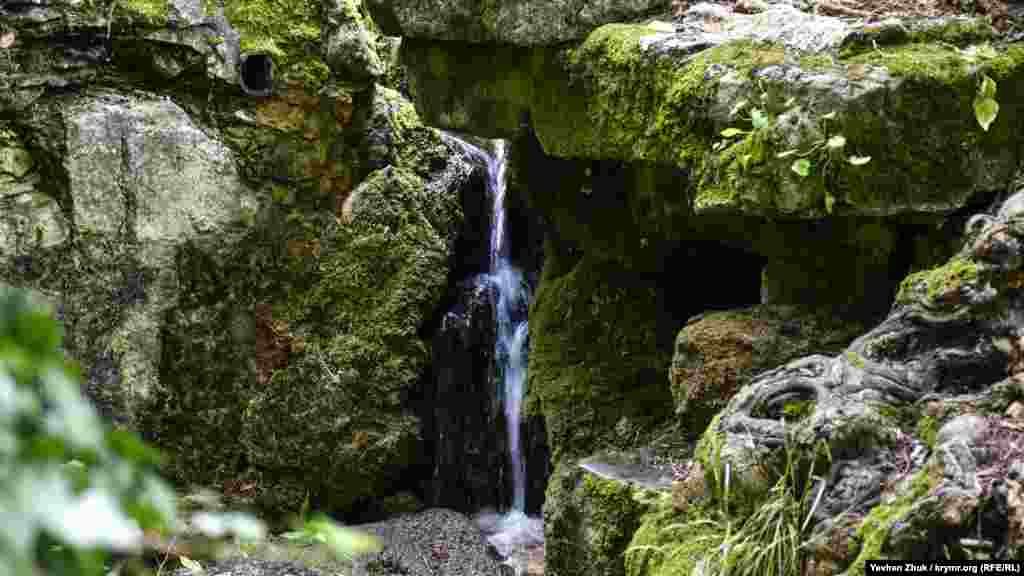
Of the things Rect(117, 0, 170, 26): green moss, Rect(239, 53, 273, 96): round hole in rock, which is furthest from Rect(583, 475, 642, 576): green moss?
Rect(117, 0, 170, 26): green moss

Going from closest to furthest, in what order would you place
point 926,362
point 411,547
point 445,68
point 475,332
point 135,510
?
1. point 135,510
2. point 926,362
3. point 445,68
4. point 411,547
5. point 475,332

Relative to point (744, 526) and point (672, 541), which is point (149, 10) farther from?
point (744, 526)

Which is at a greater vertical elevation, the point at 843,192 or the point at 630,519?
the point at 843,192

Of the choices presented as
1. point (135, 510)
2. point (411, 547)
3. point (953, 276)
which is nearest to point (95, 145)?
point (411, 547)

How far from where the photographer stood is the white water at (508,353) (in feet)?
23.5

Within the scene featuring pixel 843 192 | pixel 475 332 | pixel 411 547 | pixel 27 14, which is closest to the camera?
pixel 843 192

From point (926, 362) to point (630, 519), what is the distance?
1.73m

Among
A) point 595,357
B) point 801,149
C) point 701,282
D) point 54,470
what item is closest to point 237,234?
point 595,357

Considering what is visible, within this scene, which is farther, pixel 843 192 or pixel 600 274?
pixel 600 274

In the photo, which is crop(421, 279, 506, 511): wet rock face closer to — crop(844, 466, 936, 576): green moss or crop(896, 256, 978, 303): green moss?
crop(896, 256, 978, 303): green moss

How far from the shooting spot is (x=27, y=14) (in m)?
6.68

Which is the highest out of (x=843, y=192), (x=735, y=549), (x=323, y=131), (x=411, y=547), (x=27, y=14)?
(x=27, y=14)

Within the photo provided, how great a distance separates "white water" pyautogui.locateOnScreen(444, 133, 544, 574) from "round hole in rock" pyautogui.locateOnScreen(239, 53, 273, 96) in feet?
5.71

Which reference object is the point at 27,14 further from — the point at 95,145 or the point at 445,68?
the point at 445,68
